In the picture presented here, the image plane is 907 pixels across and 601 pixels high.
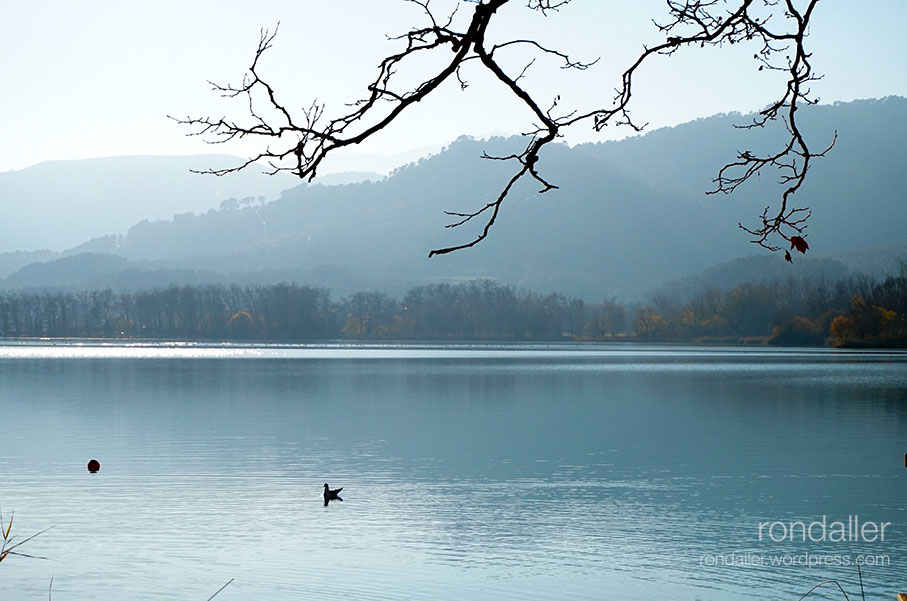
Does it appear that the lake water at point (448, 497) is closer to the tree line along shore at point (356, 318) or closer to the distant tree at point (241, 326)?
the tree line along shore at point (356, 318)

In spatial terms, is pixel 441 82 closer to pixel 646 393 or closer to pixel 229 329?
pixel 646 393

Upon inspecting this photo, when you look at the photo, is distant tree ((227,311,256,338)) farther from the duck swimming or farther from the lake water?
the duck swimming

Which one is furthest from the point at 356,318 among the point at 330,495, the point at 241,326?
the point at 330,495

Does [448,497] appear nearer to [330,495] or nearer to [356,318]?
[330,495]

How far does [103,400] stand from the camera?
3584 cm

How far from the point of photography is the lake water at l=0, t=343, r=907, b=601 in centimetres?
1154

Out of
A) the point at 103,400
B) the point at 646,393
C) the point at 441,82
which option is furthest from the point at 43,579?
the point at 646,393

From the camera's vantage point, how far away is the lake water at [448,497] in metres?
11.5

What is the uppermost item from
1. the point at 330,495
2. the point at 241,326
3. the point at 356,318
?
the point at 356,318

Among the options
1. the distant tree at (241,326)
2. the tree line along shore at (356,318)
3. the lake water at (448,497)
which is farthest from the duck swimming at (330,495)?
the distant tree at (241,326)

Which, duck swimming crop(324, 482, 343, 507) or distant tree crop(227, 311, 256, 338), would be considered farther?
distant tree crop(227, 311, 256, 338)

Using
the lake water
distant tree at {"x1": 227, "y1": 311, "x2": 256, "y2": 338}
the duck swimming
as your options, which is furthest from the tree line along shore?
the duck swimming

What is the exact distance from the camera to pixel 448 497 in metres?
16.6

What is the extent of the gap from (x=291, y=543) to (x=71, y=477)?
6.92 metres
